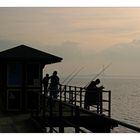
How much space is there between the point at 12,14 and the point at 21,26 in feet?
4.44

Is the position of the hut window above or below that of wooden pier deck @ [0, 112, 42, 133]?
above

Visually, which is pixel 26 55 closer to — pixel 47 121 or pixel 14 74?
pixel 14 74

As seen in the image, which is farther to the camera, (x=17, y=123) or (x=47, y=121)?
(x=47, y=121)

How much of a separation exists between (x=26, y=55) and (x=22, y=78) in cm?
63

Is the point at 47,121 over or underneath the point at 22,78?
underneath

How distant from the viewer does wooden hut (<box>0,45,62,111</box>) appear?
15.0 m

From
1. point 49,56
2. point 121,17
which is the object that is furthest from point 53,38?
point 121,17

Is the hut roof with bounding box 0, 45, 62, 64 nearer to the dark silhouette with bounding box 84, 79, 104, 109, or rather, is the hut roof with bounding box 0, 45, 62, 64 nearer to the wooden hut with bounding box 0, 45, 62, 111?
the wooden hut with bounding box 0, 45, 62, 111

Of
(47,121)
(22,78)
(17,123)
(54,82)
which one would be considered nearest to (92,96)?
(54,82)

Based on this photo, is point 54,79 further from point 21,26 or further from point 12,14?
Result: point 12,14

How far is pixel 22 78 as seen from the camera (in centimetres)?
1511

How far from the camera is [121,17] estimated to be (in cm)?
1348

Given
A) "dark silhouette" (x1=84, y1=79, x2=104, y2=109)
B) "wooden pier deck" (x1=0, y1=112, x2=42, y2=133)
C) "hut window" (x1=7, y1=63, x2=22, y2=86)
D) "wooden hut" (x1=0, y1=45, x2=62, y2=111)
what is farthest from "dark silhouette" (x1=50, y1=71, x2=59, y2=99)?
"wooden pier deck" (x1=0, y1=112, x2=42, y2=133)

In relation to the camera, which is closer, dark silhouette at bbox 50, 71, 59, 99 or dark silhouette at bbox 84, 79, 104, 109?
dark silhouette at bbox 84, 79, 104, 109
